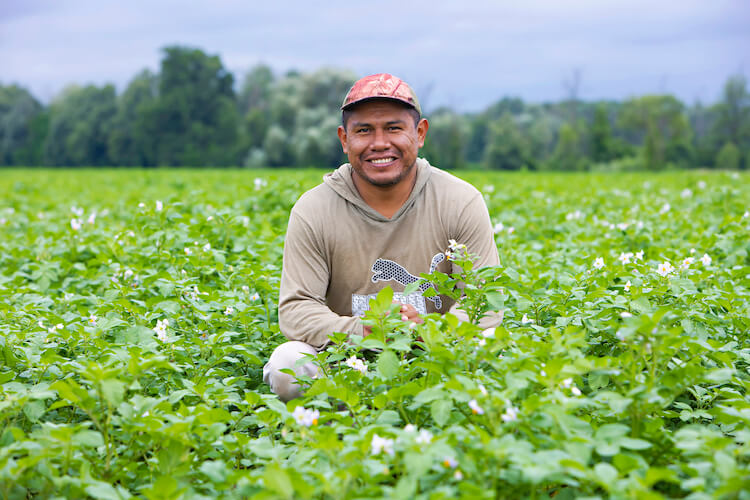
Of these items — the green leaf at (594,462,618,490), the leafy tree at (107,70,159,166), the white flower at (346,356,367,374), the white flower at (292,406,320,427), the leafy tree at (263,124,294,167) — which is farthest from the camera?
the leafy tree at (107,70,159,166)

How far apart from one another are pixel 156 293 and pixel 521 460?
2807 millimetres

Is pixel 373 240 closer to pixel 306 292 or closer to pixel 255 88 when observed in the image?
pixel 306 292

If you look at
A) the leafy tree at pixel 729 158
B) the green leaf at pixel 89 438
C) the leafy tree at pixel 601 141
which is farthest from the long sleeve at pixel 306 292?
the leafy tree at pixel 601 141

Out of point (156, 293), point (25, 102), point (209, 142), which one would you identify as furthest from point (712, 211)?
point (25, 102)

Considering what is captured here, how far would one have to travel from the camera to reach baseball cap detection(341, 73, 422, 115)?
3.10 meters

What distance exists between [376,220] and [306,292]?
1.53ft

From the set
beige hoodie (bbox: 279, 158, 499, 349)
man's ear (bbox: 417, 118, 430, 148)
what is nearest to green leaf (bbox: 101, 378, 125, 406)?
beige hoodie (bbox: 279, 158, 499, 349)

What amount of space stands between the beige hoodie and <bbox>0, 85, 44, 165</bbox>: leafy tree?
68185 millimetres

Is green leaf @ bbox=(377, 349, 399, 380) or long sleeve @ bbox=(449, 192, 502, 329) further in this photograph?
long sleeve @ bbox=(449, 192, 502, 329)

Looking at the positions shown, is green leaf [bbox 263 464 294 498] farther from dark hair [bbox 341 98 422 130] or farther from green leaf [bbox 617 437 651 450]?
dark hair [bbox 341 98 422 130]

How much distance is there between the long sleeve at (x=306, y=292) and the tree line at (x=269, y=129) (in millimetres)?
34100

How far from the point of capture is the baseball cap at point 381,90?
3.10 meters

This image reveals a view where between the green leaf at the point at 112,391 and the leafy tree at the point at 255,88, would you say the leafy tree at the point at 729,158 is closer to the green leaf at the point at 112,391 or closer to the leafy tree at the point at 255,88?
the leafy tree at the point at 255,88

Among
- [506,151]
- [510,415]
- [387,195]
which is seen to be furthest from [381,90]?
[506,151]
